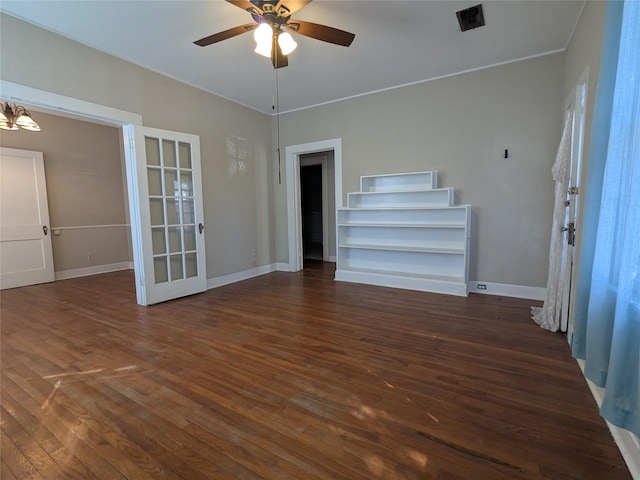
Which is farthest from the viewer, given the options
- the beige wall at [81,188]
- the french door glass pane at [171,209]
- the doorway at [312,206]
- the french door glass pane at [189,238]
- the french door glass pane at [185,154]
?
the doorway at [312,206]

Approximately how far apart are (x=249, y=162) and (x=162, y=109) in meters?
1.54

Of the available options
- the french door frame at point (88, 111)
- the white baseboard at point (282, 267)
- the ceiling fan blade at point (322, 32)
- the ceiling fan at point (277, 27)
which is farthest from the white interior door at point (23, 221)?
the ceiling fan blade at point (322, 32)

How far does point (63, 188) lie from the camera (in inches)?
211

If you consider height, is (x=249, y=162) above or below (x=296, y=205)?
above

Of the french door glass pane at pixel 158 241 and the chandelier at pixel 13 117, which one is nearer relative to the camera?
the french door glass pane at pixel 158 241

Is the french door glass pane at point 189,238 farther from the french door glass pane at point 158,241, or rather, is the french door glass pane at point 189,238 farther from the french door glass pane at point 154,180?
the french door glass pane at point 154,180

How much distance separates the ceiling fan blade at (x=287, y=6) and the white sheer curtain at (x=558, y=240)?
2494mm

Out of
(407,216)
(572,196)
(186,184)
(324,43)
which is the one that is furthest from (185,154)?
(572,196)

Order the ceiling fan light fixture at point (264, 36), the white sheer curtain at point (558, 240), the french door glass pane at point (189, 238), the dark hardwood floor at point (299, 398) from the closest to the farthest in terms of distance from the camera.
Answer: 1. the dark hardwood floor at point (299, 398)
2. the ceiling fan light fixture at point (264, 36)
3. the white sheer curtain at point (558, 240)
4. the french door glass pane at point (189, 238)

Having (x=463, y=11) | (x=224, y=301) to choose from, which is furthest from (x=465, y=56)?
(x=224, y=301)

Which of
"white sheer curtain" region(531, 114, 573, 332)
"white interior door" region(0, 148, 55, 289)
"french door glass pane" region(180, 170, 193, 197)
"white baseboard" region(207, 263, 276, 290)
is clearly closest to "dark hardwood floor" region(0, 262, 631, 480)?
"white sheer curtain" region(531, 114, 573, 332)

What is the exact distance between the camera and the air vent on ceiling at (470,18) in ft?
8.40

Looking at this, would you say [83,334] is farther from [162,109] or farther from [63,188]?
[63,188]

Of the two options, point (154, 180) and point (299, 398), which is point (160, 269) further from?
point (299, 398)
